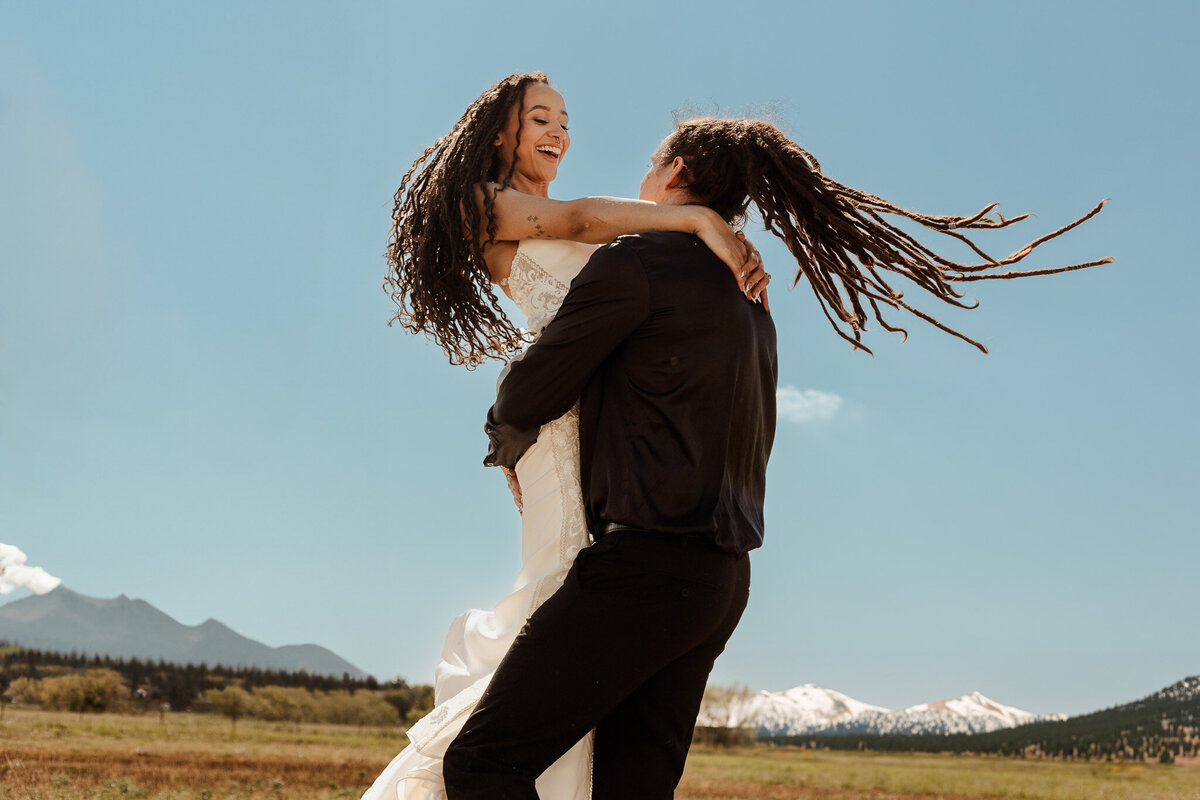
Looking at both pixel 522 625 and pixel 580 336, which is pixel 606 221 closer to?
pixel 580 336

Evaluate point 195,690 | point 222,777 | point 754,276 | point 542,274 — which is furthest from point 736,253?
point 195,690

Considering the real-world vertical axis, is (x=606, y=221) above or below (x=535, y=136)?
below

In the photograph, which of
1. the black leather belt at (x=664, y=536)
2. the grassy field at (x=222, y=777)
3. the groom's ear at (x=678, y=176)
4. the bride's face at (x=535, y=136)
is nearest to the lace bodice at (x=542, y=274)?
the groom's ear at (x=678, y=176)

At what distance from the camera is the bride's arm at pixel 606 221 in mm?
2584

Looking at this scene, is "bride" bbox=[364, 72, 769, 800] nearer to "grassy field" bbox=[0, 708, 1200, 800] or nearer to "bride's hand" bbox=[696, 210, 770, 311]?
"bride's hand" bbox=[696, 210, 770, 311]

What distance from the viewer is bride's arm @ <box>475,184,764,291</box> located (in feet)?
8.48

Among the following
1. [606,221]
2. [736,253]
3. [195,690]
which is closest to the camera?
[736,253]

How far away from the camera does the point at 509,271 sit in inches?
118

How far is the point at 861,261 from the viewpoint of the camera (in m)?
3.02

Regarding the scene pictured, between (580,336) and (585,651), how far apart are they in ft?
2.51

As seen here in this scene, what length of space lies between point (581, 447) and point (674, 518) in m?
0.38

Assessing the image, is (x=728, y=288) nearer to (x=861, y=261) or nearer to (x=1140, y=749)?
(x=861, y=261)

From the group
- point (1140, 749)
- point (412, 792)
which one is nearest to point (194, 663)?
point (412, 792)

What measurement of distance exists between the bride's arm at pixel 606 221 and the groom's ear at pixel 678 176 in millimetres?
174
